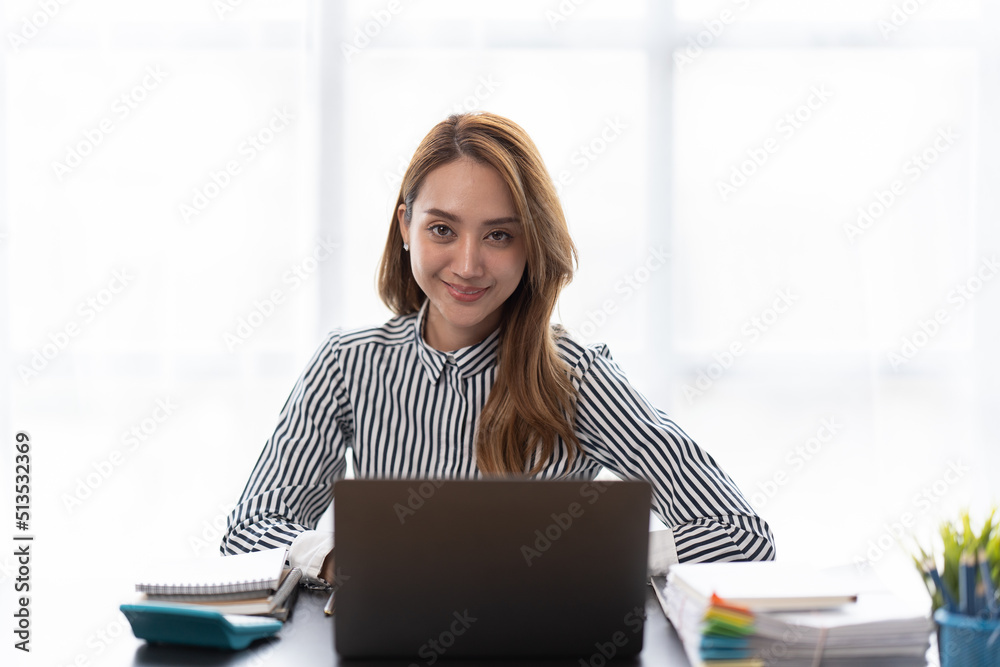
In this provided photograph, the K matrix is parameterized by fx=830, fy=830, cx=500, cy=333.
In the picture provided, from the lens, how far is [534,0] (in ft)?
9.47

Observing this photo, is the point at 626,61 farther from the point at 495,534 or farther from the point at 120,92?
the point at 495,534

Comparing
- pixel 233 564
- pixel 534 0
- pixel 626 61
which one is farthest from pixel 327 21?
pixel 233 564

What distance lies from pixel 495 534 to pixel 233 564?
0.48m

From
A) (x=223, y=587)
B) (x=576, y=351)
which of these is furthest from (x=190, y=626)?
(x=576, y=351)

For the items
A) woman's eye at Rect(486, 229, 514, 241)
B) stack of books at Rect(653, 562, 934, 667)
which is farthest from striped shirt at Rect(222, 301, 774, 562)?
stack of books at Rect(653, 562, 934, 667)

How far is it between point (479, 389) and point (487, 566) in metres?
0.80

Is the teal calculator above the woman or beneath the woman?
beneath

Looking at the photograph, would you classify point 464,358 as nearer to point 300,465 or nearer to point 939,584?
point 300,465

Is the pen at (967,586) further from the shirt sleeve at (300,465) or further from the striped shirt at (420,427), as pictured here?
the shirt sleeve at (300,465)

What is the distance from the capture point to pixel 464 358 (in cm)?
173

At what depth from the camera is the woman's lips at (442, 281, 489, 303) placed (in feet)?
5.38

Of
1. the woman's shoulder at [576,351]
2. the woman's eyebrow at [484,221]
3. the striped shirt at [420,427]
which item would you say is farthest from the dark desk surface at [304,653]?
the woman's eyebrow at [484,221]

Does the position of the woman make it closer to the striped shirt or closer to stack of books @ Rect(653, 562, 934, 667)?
the striped shirt

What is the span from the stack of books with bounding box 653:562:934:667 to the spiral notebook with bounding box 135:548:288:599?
0.59 m
